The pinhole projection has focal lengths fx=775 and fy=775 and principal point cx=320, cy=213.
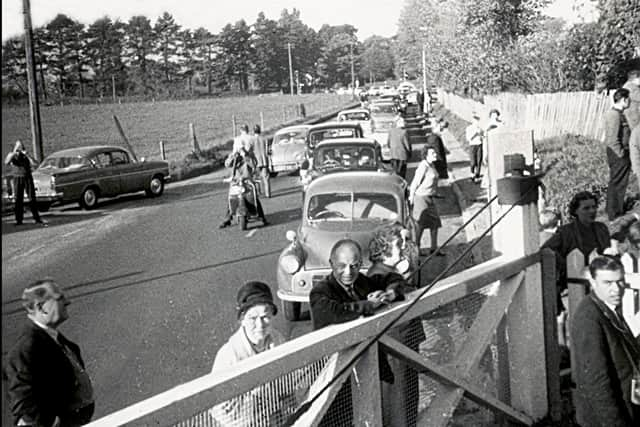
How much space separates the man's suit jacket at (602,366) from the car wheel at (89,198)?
16524 millimetres

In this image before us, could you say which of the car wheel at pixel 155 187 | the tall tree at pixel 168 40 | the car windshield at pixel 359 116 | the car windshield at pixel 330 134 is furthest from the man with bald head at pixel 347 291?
the car windshield at pixel 359 116

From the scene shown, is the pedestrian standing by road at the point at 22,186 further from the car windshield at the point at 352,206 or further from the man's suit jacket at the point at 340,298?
the man's suit jacket at the point at 340,298

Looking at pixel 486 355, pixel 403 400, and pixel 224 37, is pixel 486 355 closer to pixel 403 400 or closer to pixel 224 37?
pixel 403 400

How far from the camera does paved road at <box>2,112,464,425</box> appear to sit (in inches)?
275

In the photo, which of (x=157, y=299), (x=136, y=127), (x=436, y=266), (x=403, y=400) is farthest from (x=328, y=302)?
(x=136, y=127)

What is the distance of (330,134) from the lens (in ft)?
68.2

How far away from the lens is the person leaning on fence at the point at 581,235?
5.75 metres

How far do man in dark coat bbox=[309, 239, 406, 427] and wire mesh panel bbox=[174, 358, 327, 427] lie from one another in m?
0.17

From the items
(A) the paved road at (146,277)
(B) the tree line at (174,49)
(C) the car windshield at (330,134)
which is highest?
(B) the tree line at (174,49)

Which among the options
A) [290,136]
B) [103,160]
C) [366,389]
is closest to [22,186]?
[103,160]

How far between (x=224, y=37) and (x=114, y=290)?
906cm

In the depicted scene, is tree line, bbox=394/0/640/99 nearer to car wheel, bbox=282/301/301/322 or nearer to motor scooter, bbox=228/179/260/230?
motor scooter, bbox=228/179/260/230

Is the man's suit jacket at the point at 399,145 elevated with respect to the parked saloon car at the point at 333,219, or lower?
elevated

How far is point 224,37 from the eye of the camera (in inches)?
688
